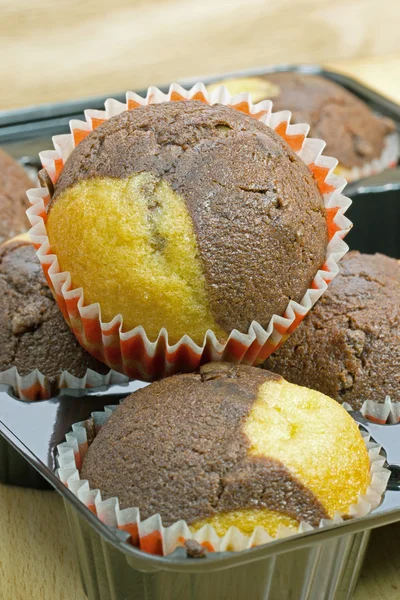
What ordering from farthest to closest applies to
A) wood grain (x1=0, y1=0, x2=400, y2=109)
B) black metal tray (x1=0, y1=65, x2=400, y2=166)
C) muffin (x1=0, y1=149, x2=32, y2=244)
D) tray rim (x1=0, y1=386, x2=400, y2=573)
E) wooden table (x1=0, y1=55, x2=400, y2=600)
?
wood grain (x1=0, y1=0, x2=400, y2=109) → black metal tray (x1=0, y1=65, x2=400, y2=166) → muffin (x1=0, y1=149, x2=32, y2=244) → wooden table (x1=0, y1=55, x2=400, y2=600) → tray rim (x1=0, y1=386, x2=400, y2=573)

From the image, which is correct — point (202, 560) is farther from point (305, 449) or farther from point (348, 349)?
point (348, 349)

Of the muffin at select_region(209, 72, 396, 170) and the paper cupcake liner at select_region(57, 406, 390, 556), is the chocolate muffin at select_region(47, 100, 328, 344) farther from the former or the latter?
the muffin at select_region(209, 72, 396, 170)

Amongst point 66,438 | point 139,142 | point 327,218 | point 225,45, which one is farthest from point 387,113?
point 66,438

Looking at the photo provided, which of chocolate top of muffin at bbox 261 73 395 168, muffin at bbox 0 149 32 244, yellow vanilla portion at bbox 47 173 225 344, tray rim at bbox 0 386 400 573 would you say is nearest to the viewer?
tray rim at bbox 0 386 400 573

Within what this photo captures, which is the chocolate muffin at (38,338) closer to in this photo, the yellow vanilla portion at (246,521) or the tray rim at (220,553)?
the tray rim at (220,553)

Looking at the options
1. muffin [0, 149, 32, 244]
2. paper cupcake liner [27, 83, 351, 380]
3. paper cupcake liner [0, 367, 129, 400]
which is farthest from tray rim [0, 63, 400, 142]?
paper cupcake liner [0, 367, 129, 400]

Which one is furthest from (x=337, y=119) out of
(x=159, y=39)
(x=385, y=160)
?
(x=159, y=39)
